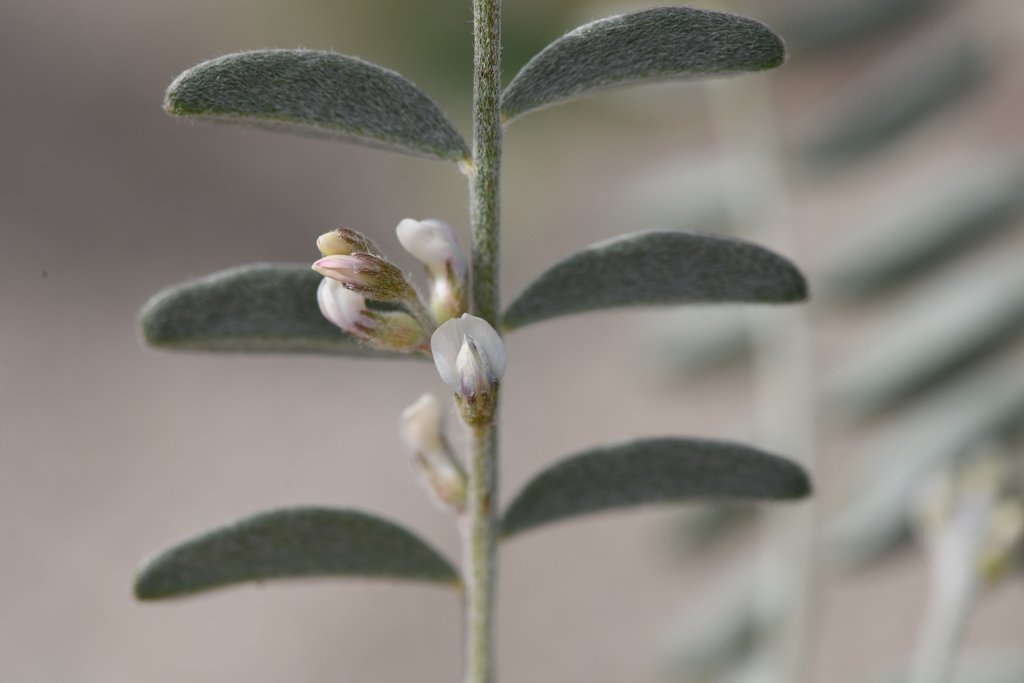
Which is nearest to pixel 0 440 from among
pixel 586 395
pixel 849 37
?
pixel 586 395

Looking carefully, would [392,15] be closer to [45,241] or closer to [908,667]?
[45,241]

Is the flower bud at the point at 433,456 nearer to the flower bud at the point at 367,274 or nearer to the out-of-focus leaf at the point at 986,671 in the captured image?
the flower bud at the point at 367,274

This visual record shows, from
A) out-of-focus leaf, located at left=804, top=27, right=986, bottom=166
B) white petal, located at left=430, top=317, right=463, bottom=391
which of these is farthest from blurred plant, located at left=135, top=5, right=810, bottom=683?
out-of-focus leaf, located at left=804, top=27, right=986, bottom=166

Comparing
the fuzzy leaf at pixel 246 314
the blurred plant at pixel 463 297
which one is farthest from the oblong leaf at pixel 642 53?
Answer: the fuzzy leaf at pixel 246 314

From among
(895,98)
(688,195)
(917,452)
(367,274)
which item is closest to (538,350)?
(688,195)

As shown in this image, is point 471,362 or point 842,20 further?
point 842,20

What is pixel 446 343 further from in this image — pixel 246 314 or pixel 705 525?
pixel 705 525
